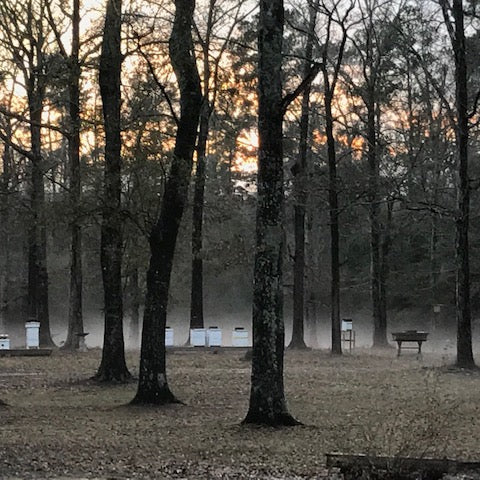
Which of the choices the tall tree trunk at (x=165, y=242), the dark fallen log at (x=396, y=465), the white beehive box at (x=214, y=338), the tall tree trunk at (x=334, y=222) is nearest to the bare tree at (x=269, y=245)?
the tall tree trunk at (x=165, y=242)

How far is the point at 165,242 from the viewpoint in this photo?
12461 mm

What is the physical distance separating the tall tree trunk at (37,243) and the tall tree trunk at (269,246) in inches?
392

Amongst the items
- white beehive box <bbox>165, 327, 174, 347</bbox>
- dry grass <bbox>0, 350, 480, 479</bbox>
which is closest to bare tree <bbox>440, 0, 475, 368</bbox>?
dry grass <bbox>0, 350, 480, 479</bbox>

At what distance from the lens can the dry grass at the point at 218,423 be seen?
25.0ft

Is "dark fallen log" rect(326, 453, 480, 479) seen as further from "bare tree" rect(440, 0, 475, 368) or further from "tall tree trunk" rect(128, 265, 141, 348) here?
"tall tree trunk" rect(128, 265, 141, 348)

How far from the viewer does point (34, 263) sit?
91.1ft

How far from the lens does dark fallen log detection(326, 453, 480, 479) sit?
628 cm

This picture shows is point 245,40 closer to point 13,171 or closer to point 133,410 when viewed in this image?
point 13,171

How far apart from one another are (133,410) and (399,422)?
408 centimetres

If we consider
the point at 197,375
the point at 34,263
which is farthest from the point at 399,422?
the point at 34,263

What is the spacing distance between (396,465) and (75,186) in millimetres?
10354

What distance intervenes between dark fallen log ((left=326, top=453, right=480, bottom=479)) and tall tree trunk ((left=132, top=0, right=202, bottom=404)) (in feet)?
19.7

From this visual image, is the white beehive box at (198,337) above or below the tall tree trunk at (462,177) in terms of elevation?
below

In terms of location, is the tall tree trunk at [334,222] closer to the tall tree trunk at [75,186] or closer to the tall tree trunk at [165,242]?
the tall tree trunk at [75,186]
